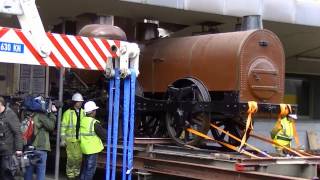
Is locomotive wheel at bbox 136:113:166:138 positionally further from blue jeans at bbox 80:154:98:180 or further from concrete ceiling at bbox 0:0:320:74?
concrete ceiling at bbox 0:0:320:74

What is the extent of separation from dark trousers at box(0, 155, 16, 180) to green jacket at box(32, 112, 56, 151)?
2.48 feet

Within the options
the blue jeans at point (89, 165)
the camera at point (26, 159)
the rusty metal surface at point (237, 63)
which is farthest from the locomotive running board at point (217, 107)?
the camera at point (26, 159)

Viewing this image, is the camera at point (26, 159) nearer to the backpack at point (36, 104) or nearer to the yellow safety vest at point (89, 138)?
the backpack at point (36, 104)

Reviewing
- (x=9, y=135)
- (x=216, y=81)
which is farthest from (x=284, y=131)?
(x=9, y=135)

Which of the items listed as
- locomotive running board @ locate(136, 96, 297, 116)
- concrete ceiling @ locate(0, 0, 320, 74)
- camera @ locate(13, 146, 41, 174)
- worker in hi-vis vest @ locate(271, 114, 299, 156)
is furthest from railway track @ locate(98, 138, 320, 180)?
concrete ceiling @ locate(0, 0, 320, 74)

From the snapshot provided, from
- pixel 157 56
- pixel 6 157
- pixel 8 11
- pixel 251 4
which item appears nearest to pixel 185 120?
pixel 157 56

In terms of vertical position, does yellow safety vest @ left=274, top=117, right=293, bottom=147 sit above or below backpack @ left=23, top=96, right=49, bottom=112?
below

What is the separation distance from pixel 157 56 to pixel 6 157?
403 cm

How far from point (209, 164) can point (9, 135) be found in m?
2.93

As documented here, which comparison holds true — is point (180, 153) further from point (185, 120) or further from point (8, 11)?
point (8, 11)

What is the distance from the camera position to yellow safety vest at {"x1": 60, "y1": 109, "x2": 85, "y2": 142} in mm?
9203

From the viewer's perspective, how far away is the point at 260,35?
30.7 ft

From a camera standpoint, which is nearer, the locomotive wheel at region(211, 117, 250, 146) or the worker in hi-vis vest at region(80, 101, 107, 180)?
the worker in hi-vis vest at region(80, 101, 107, 180)

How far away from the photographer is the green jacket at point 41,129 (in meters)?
8.80
